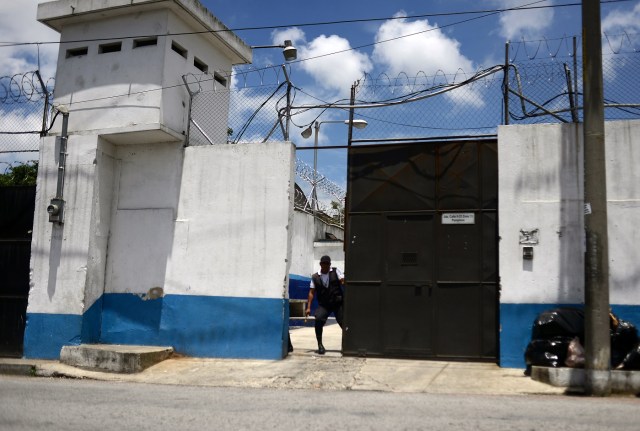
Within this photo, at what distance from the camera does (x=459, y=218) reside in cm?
970

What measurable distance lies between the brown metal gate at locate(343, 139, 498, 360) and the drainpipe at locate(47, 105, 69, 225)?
5.24m

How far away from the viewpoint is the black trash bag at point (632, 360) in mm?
7727

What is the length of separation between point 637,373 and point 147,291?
7771mm

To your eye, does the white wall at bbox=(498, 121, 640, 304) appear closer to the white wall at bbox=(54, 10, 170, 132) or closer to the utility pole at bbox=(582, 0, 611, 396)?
the utility pole at bbox=(582, 0, 611, 396)

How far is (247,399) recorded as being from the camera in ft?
23.6

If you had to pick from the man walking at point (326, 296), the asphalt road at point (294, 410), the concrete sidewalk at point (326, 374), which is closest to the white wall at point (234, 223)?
the man walking at point (326, 296)

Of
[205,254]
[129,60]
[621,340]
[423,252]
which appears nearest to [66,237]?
[205,254]

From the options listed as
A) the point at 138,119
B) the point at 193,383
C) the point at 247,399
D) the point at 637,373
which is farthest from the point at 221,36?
the point at 637,373

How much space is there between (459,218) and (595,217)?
2285 mm

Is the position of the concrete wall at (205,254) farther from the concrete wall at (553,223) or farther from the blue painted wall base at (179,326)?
the concrete wall at (553,223)

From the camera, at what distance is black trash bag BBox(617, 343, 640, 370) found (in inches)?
304

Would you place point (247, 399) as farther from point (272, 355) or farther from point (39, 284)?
point (39, 284)

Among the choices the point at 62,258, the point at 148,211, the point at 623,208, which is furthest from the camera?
the point at 148,211

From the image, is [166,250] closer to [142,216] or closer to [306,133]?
[142,216]
